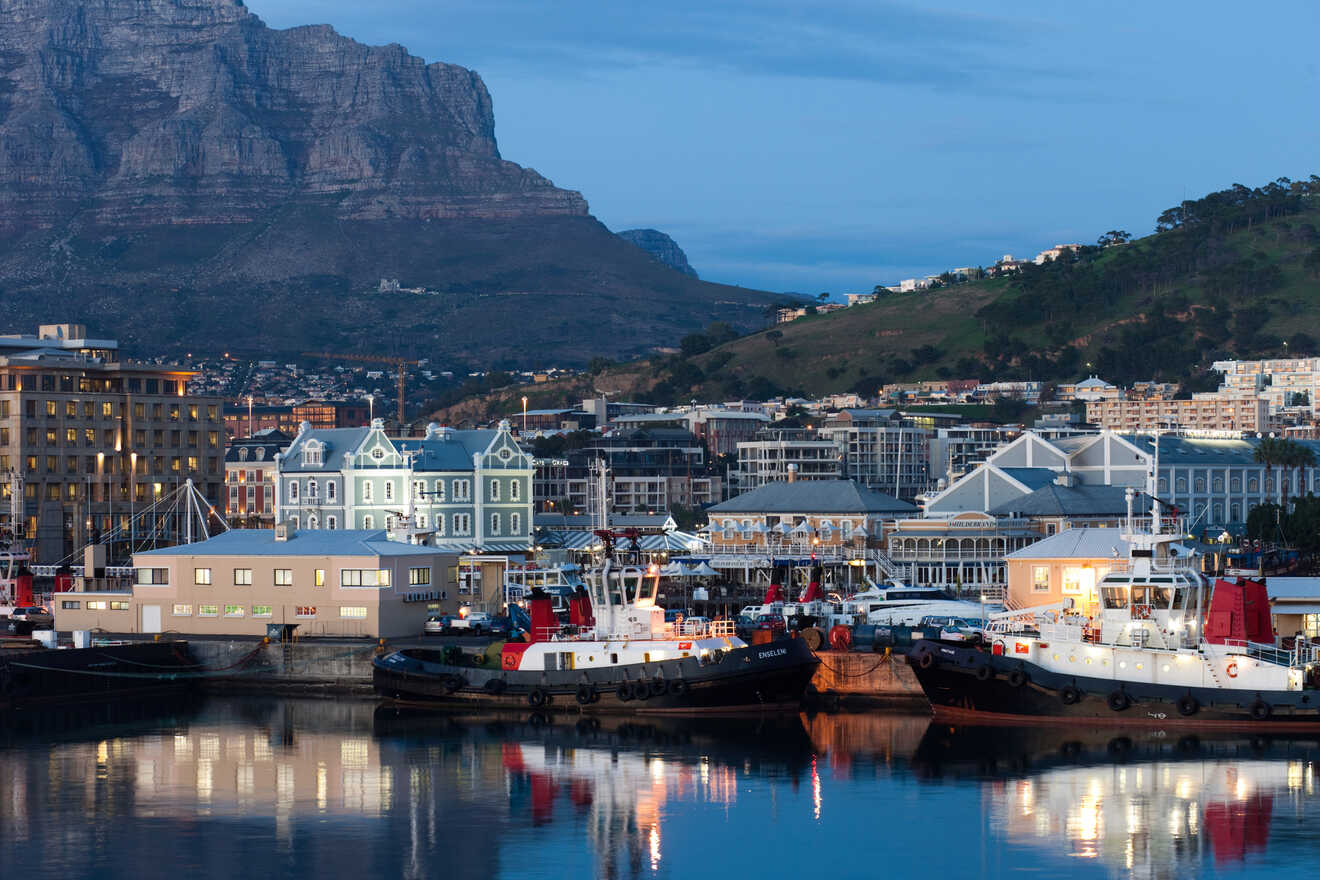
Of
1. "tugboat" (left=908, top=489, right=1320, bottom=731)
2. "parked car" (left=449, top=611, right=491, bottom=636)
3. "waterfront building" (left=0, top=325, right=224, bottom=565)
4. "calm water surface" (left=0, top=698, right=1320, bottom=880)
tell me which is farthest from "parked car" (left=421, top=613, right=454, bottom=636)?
"waterfront building" (left=0, top=325, right=224, bottom=565)

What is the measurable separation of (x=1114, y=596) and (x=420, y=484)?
46.9 metres

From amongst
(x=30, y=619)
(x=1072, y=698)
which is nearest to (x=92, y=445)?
(x=30, y=619)

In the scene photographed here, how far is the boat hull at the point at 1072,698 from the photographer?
171 feet

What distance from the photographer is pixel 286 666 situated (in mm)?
64438

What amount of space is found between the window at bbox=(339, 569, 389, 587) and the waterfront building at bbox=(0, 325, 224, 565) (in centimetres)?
3995

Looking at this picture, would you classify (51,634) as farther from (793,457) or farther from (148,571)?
(793,457)

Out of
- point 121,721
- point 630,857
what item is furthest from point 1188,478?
point 630,857

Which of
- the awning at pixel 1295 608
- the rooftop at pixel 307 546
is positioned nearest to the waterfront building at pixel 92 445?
the rooftop at pixel 307 546

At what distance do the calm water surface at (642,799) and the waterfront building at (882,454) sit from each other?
4223 inches

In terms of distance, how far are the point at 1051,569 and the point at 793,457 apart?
9420 cm

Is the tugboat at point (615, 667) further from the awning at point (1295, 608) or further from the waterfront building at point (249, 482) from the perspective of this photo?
→ the waterfront building at point (249, 482)

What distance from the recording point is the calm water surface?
3909cm

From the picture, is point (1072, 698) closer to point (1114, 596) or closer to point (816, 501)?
point (1114, 596)

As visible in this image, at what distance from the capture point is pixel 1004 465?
99.6 metres
